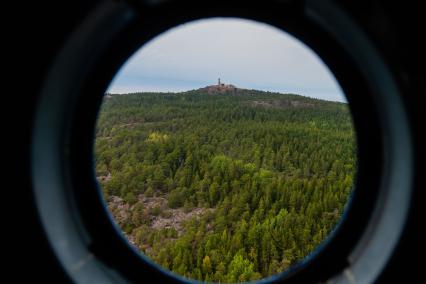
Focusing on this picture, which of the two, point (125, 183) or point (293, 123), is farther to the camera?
point (293, 123)

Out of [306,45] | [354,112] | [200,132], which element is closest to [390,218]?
[354,112]

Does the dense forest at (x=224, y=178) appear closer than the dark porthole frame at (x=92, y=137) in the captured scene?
No

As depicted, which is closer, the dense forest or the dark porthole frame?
the dark porthole frame

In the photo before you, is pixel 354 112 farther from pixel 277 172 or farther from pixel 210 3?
pixel 277 172

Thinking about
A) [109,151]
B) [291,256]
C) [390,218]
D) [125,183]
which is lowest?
[291,256]
